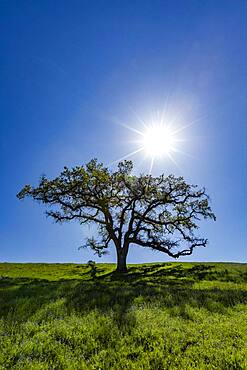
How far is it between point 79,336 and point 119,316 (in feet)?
6.79

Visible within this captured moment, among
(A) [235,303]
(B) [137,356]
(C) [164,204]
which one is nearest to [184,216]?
(C) [164,204]

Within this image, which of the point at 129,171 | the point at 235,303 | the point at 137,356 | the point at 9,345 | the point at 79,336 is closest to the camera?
the point at 137,356

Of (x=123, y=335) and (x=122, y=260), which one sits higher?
(x=122, y=260)

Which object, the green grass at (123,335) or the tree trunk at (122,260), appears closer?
the green grass at (123,335)

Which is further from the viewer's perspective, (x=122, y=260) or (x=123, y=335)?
(x=122, y=260)

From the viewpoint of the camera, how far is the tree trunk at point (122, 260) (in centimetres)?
3188

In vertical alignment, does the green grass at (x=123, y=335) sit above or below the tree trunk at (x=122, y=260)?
below

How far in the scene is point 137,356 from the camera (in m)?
6.13

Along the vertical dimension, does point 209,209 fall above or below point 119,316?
above

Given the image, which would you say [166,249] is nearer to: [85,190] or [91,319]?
[85,190]

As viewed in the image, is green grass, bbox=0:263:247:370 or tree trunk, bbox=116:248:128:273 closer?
green grass, bbox=0:263:247:370

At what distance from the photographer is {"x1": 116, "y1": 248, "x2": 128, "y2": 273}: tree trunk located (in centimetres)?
3188

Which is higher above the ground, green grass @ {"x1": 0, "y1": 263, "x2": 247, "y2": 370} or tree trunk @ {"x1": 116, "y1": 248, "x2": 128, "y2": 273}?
tree trunk @ {"x1": 116, "y1": 248, "x2": 128, "y2": 273}

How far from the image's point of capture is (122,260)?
32375 mm
